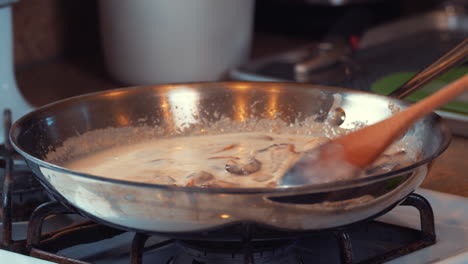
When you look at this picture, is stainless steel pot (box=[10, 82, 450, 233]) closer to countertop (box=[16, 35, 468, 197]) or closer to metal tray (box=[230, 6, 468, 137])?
countertop (box=[16, 35, 468, 197])

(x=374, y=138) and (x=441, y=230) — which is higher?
(x=374, y=138)

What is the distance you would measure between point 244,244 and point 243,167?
121 mm

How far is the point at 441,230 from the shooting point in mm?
659

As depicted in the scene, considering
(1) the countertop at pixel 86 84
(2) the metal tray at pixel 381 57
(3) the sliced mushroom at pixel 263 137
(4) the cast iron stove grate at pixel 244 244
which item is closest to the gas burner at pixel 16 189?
(4) the cast iron stove grate at pixel 244 244

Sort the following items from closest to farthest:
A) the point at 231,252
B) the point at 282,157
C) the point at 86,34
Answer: the point at 231,252
the point at 282,157
the point at 86,34

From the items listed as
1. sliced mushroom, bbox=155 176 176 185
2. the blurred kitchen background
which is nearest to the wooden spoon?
sliced mushroom, bbox=155 176 176 185

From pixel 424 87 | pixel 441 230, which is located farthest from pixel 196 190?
pixel 424 87

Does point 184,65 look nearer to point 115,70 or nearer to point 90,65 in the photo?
point 115,70

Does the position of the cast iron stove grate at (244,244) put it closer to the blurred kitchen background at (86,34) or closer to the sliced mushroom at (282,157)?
the sliced mushroom at (282,157)

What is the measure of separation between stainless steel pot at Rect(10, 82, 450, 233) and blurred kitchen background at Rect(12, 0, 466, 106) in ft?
1.34

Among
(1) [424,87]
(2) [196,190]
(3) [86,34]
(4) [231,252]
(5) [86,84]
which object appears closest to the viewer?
(2) [196,190]

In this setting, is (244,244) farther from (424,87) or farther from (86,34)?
(86,34)

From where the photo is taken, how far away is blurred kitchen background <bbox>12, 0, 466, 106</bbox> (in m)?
1.24

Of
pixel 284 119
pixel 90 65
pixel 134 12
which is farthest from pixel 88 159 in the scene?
pixel 90 65
